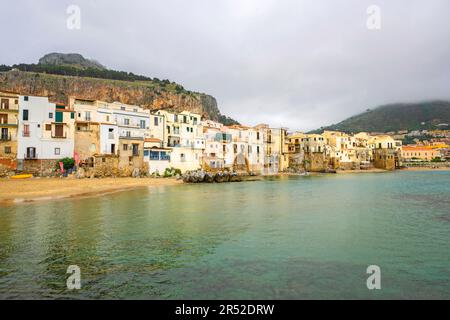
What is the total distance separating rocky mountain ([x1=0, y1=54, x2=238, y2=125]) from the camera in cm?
11925

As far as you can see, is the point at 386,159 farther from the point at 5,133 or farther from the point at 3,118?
the point at 3,118

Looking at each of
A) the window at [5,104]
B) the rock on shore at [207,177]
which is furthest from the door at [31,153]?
the rock on shore at [207,177]

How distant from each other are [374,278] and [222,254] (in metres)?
5.73

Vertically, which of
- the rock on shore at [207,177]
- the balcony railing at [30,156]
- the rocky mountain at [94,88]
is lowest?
the rock on shore at [207,177]

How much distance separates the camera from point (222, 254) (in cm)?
1241

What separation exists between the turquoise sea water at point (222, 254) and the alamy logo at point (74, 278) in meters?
0.16

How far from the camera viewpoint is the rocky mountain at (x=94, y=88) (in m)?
119

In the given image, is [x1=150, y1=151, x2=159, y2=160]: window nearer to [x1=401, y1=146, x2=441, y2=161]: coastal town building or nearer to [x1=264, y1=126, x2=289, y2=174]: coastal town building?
[x1=264, y1=126, x2=289, y2=174]: coastal town building

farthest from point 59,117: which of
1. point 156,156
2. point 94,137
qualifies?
point 156,156

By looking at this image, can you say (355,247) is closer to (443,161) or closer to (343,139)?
(343,139)

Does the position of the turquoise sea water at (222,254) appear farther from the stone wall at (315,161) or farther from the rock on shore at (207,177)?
the stone wall at (315,161)

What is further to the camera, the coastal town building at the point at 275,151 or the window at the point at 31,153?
the coastal town building at the point at 275,151
